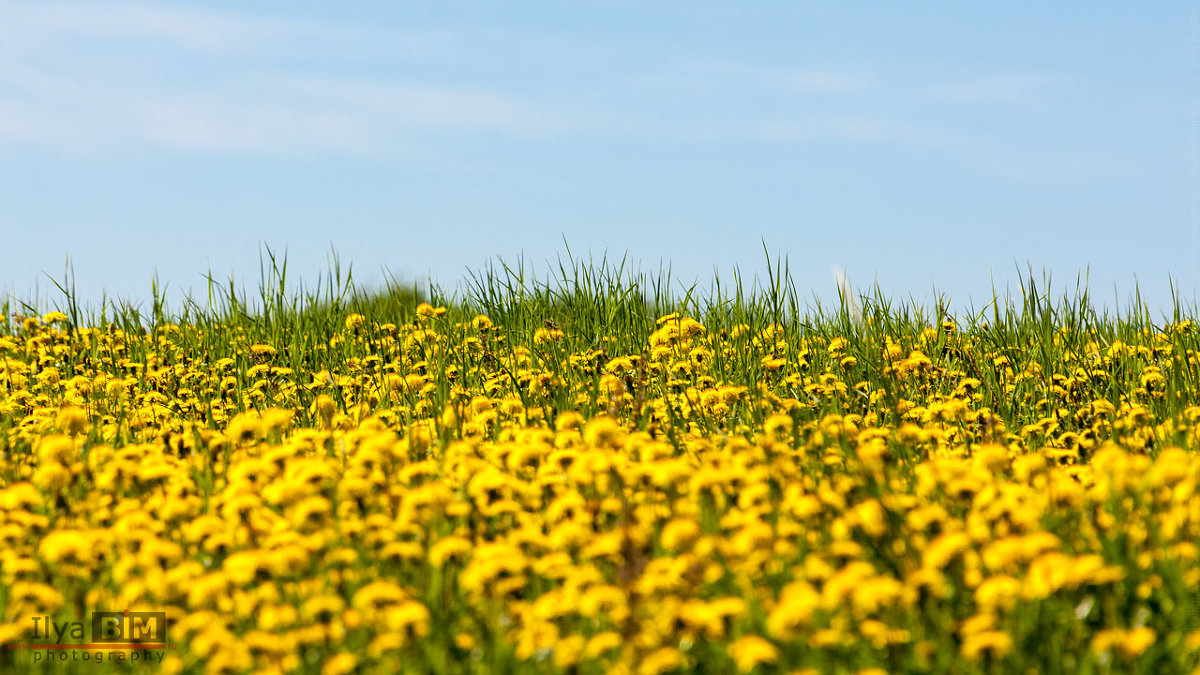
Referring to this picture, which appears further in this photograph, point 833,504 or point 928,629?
point 833,504

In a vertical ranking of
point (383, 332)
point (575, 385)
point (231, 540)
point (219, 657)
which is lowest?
point (219, 657)

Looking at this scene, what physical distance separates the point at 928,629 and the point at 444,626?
155cm

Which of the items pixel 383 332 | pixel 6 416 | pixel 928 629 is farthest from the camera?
pixel 383 332

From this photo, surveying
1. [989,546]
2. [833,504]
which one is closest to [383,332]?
[833,504]

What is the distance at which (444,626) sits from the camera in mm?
3484

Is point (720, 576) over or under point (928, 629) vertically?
over

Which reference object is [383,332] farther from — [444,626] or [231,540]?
[444,626]

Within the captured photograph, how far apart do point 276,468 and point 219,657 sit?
1.41m

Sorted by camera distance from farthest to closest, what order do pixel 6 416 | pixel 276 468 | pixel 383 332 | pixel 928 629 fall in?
pixel 383 332 < pixel 6 416 < pixel 276 468 < pixel 928 629

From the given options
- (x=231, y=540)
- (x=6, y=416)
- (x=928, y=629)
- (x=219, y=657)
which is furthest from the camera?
(x=6, y=416)

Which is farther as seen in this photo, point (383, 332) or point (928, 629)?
point (383, 332)

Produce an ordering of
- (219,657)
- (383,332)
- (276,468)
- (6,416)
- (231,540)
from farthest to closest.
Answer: (383,332) → (6,416) → (276,468) → (231,540) → (219,657)

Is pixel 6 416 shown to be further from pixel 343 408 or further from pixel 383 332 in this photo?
pixel 383 332

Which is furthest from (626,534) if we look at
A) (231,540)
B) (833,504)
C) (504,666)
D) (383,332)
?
(383,332)
